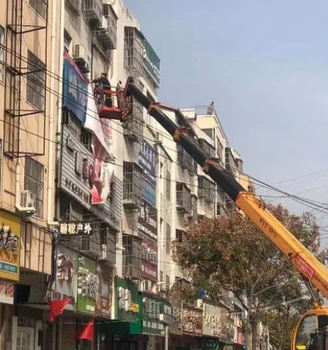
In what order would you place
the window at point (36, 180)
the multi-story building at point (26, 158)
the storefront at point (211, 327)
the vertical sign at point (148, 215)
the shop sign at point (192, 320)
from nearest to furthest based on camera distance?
the multi-story building at point (26, 158) < the window at point (36, 180) < the vertical sign at point (148, 215) < the shop sign at point (192, 320) < the storefront at point (211, 327)

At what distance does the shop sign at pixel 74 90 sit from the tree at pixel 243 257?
11.3 m

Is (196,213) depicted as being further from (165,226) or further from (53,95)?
(53,95)

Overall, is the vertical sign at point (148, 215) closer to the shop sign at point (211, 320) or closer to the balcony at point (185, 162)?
the balcony at point (185, 162)

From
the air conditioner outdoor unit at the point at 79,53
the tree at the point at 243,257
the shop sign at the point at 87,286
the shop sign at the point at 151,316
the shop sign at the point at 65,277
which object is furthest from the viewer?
the tree at the point at 243,257

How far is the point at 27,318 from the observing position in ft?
79.9

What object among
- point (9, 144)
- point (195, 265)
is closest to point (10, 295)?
point (9, 144)

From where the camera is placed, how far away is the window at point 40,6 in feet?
73.8

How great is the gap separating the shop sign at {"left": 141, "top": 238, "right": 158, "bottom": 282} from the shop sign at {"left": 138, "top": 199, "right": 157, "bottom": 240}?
0.45 meters

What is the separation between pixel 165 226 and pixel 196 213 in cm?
850

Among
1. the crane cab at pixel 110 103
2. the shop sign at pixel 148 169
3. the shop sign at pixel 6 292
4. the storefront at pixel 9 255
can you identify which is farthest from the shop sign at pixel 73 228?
the shop sign at pixel 148 169

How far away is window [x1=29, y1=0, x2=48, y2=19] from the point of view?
22.5m

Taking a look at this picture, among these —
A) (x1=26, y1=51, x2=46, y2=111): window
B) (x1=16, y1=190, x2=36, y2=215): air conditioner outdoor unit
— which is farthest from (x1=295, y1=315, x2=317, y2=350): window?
(x1=26, y1=51, x2=46, y2=111): window

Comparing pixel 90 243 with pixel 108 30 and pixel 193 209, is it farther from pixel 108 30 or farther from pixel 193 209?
pixel 193 209

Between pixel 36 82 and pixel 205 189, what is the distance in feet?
110
